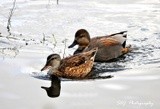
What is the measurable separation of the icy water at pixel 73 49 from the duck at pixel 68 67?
30 cm

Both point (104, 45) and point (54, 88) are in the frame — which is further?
point (104, 45)

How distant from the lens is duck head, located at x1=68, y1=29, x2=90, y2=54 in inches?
458

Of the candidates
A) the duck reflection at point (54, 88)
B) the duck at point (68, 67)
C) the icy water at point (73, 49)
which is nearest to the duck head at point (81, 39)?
the icy water at point (73, 49)

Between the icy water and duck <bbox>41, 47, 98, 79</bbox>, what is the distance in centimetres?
30

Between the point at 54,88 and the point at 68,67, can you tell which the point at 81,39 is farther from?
the point at 54,88

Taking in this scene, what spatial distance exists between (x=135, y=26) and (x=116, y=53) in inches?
71.3

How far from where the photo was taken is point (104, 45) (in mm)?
11375

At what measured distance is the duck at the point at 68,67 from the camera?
32.0 ft

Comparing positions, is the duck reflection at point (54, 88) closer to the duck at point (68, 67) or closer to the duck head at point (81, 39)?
the duck at point (68, 67)

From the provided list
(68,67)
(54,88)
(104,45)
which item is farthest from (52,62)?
(104,45)

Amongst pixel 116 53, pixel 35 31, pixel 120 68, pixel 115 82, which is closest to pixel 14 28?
pixel 35 31

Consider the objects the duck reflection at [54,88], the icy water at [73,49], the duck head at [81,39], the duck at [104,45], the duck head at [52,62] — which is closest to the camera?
the icy water at [73,49]

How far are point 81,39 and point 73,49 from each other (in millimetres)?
350

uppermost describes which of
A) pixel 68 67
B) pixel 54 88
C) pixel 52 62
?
pixel 52 62
